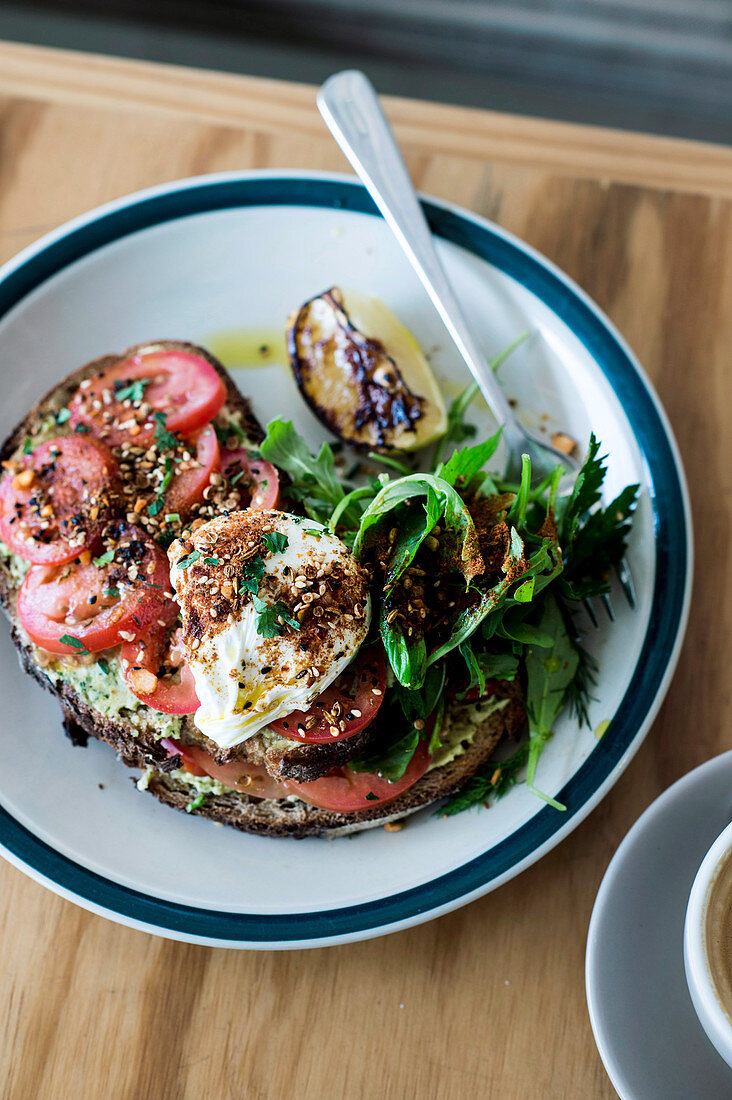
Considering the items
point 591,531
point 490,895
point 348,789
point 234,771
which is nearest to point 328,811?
point 348,789

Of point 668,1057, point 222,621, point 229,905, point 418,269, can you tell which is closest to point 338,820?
point 229,905

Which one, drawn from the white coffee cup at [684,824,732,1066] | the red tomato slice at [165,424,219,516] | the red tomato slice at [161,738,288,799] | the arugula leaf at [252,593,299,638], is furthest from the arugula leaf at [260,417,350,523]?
the white coffee cup at [684,824,732,1066]

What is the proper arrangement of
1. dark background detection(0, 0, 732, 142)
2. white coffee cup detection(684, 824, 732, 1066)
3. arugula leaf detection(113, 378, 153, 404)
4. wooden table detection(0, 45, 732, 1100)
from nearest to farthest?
white coffee cup detection(684, 824, 732, 1066)
wooden table detection(0, 45, 732, 1100)
arugula leaf detection(113, 378, 153, 404)
dark background detection(0, 0, 732, 142)

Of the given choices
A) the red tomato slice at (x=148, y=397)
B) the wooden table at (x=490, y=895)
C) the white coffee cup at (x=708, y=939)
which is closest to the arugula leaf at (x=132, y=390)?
the red tomato slice at (x=148, y=397)

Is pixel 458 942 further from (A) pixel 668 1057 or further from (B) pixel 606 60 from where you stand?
(B) pixel 606 60

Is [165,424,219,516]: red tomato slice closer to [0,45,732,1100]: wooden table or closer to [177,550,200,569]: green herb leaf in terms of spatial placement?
[177,550,200,569]: green herb leaf
